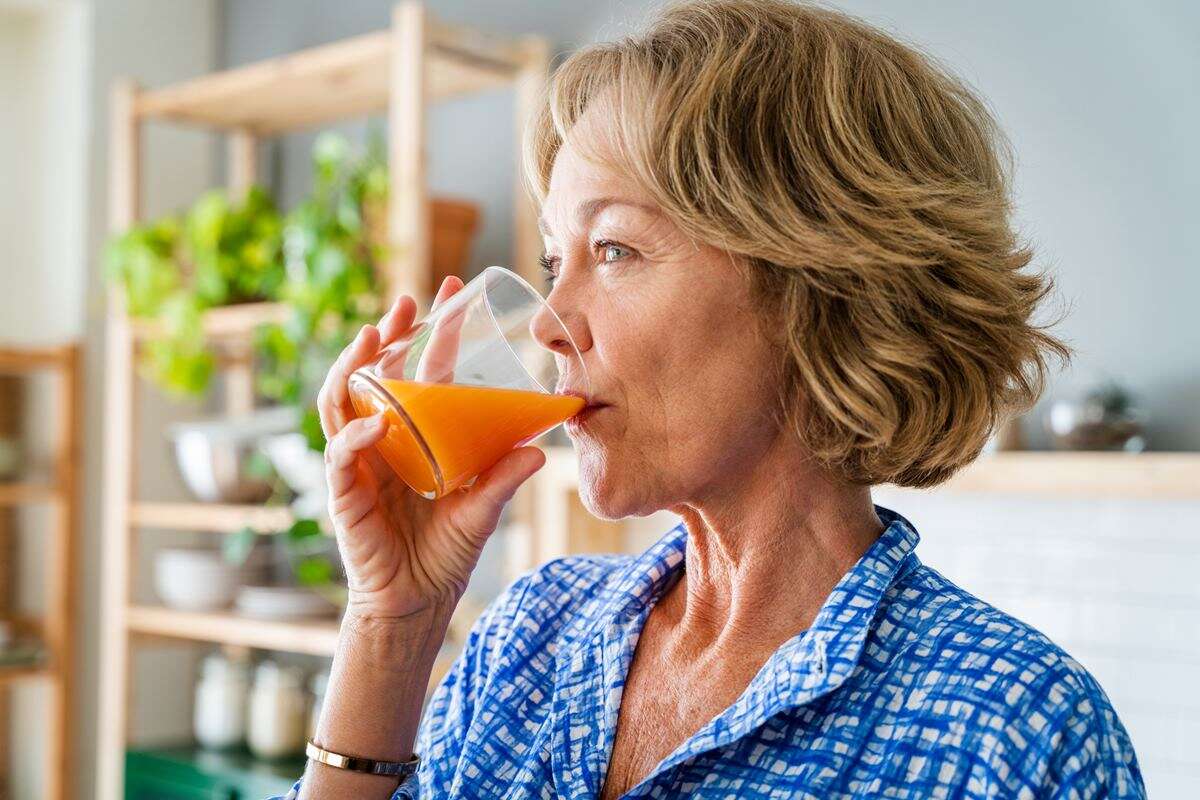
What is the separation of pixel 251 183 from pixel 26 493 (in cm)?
110

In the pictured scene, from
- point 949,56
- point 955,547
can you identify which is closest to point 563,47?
point 949,56

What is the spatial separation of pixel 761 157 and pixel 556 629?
48 centimetres

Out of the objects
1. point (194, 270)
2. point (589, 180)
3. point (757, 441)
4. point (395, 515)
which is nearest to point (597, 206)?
point (589, 180)

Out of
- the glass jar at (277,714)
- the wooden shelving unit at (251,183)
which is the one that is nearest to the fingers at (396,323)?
the wooden shelving unit at (251,183)

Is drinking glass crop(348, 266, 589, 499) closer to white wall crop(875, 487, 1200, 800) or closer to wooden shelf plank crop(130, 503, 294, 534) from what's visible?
white wall crop(875, 487, 1200, 800)

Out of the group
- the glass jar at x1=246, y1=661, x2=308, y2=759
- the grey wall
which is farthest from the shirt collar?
the glass jar at x1=246, y1=661, x2=308, y2=759

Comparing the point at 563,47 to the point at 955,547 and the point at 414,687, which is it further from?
the point at 414,687

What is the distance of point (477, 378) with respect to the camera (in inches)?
41.2

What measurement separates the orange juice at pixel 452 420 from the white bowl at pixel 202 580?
249cm

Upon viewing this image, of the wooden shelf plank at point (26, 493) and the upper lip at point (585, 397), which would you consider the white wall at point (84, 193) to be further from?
the upper lip at point (585, 397)

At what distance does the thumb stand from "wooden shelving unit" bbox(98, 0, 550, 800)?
175 cm

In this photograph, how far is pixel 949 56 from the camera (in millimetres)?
2664

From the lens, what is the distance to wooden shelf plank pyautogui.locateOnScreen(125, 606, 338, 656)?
10.2 feet

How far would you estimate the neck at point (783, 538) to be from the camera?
1.11m
